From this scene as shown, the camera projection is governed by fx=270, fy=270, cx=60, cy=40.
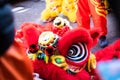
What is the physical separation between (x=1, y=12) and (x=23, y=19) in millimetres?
2041

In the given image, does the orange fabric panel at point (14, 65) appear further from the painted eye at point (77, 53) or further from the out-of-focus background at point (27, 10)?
the out-of-focus background at point (27, 10)

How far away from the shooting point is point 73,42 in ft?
3.71

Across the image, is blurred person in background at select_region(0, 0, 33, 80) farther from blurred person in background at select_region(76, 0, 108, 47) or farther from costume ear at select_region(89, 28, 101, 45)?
blurred person in background at select_region(76, 0, 108, 47)

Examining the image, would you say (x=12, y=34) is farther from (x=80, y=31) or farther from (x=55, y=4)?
(x=55, y=4)

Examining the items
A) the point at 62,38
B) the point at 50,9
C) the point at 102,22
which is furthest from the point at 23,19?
the point at 62,38

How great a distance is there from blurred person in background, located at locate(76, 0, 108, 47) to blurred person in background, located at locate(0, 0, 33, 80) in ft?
3.93

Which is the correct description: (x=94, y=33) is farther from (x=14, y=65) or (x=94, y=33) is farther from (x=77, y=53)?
(x=14, y=65)

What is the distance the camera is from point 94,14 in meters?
1.79

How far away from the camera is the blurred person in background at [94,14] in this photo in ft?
5.74

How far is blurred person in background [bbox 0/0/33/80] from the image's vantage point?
0.51 meters

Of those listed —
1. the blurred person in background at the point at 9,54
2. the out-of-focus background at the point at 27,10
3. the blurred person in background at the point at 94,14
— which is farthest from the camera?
the out-of-focus background at the point at 27,10

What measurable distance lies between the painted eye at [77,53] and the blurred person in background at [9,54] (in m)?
0.55

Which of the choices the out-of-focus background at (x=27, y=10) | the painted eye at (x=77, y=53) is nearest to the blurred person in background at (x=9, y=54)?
the painted eye at (x=77, y=53)

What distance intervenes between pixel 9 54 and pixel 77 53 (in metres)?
0.62
